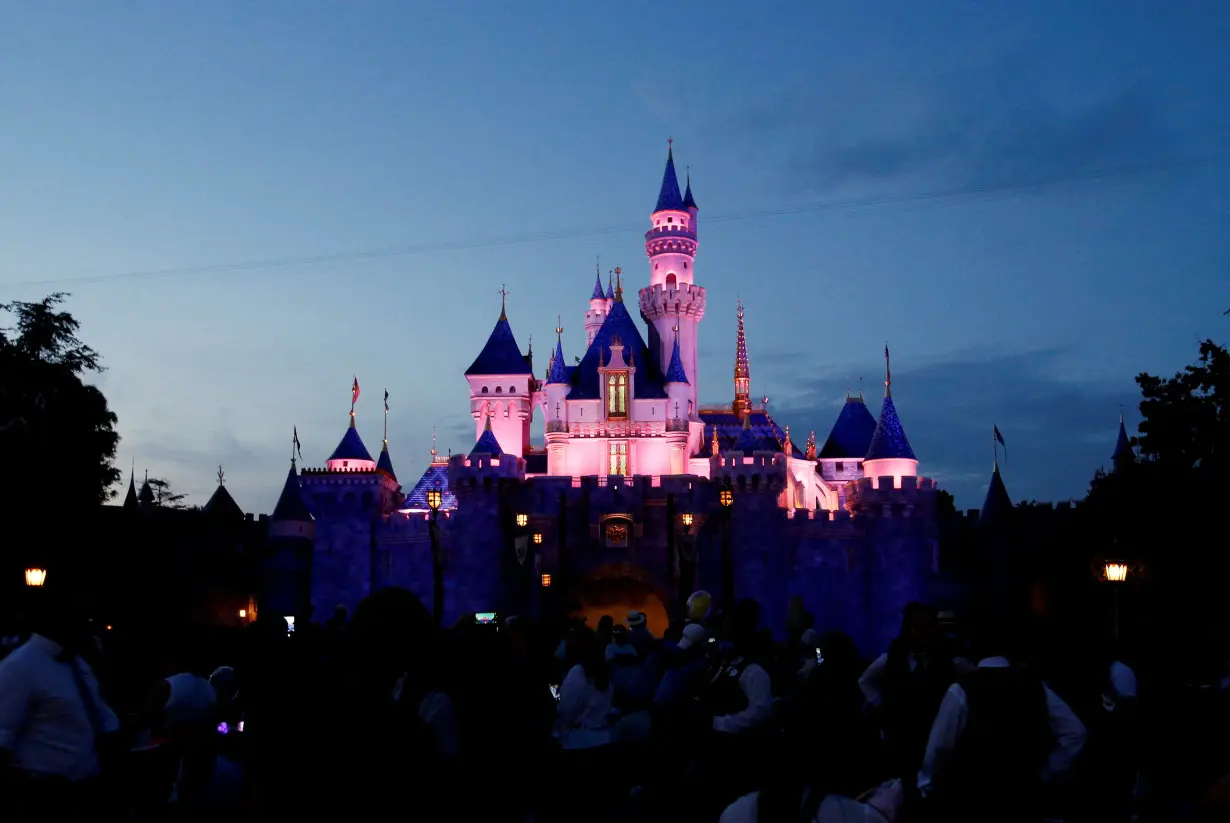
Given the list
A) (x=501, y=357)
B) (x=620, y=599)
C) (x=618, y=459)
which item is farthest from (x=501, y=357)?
(x=620, y=599)

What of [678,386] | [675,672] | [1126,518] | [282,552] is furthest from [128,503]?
[675,672]

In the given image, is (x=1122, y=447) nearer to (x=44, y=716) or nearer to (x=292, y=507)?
(x=292, y=507)

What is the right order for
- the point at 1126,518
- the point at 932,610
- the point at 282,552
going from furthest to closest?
the point at 282,552
the point at 1126,518
the point at 932,610

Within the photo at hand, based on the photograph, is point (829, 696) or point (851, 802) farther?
point (829, 696)

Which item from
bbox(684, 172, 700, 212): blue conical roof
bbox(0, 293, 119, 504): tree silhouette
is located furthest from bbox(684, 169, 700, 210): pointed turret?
bbox(0, 293, 119, 504): tree silhouette

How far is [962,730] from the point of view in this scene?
6223mm

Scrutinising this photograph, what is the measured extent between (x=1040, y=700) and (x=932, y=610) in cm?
235

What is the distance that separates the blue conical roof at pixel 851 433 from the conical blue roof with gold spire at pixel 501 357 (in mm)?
13445

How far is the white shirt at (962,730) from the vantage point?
6270 millimetres

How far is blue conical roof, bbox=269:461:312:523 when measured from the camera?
49.1 m

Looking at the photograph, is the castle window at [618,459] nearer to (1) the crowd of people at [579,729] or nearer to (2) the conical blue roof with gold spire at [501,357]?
(2) the conical blue roof with gold spire at [501,357]

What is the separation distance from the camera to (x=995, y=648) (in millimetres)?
7035

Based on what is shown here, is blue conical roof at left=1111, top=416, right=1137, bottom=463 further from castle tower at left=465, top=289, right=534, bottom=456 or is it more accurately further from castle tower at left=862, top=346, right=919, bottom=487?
castle tower at left=465, top=289, right=534, bottom=456

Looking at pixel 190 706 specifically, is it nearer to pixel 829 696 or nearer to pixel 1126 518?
pixel 829 696
